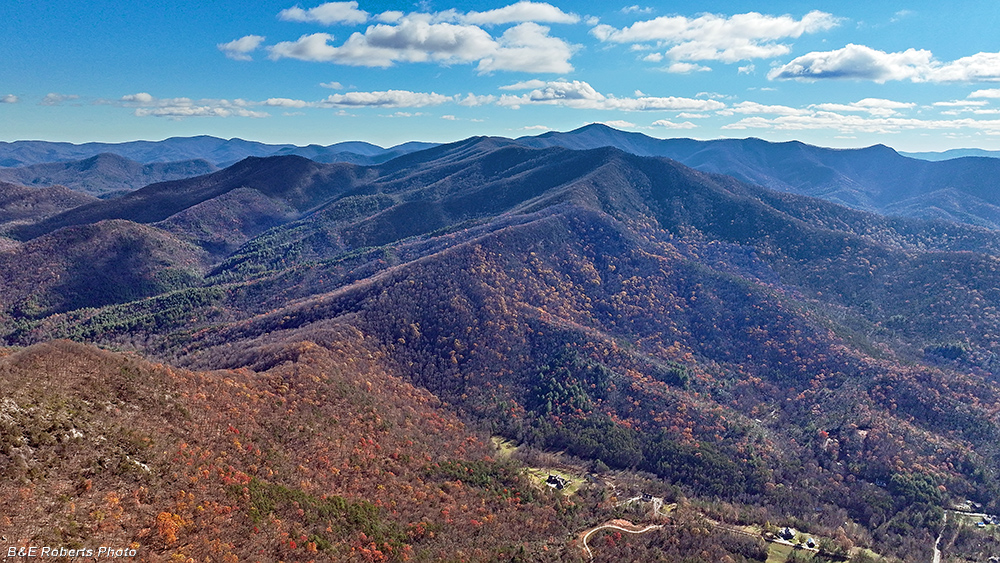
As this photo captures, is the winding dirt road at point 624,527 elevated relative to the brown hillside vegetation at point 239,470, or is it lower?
lower

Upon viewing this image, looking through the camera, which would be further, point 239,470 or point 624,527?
point 624,527

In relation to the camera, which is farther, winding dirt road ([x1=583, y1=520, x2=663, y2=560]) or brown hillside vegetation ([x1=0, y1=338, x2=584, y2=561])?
winding dirt road ([x1=583, y1=520, x2=663, y2=560])

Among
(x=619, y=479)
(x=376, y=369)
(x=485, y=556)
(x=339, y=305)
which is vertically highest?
(x=339, y=305)

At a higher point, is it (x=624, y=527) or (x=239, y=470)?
(x=239, y=470)

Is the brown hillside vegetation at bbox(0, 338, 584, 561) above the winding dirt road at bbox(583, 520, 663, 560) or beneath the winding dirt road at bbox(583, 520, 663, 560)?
above

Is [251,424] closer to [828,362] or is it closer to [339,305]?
[339,305]

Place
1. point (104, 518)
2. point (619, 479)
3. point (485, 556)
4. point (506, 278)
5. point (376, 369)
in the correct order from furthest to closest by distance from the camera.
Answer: point (506, 278) → point (376, 369) → point (619, 479) → point (485, 556) → point (104, 518)

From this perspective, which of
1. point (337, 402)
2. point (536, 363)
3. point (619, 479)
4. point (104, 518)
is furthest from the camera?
point (536, 363)

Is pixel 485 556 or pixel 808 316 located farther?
pixel 808 316

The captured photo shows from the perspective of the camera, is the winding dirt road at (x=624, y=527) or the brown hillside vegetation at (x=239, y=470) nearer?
the brown hillside vegetation at (x=239, y=470)

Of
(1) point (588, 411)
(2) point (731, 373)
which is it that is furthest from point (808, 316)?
(1) point (588, 411)

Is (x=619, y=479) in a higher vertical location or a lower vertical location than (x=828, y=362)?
lower
